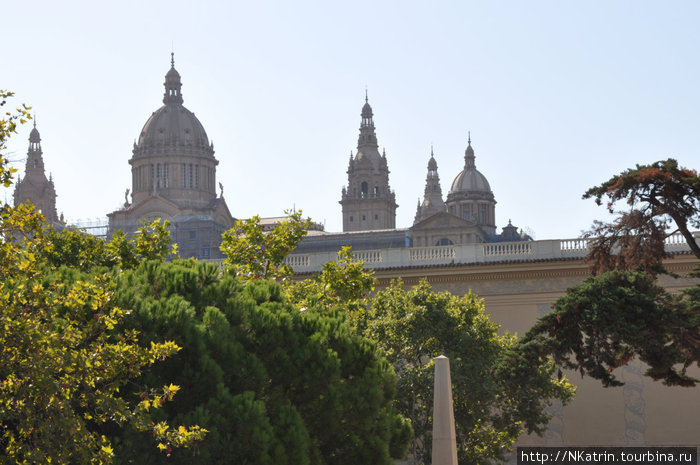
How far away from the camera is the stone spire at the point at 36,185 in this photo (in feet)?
452

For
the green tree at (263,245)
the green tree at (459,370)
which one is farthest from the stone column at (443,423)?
the green tree at (459,370)

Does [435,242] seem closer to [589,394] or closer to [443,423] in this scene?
[589,394]

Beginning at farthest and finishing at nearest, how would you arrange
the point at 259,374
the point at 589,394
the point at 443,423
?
the point at 589,394 → the point at 259,374 → the point at 443,423

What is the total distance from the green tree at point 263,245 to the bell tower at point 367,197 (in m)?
107

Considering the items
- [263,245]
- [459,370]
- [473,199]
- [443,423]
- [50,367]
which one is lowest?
[443,423]

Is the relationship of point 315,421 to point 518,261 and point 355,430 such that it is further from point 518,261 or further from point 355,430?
point 518,261

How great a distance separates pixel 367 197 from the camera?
138 meters

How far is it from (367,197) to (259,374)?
386 feet

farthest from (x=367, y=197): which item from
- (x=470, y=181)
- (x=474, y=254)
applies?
(x=474, y=254)

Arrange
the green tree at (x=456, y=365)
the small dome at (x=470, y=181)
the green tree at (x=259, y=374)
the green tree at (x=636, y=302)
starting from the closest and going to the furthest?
the green tree at (x=259, y=374) < the green tree at (x=636, y=302) < the green tree at (x=456, y=365) < the small dome at (x=470, y=181)

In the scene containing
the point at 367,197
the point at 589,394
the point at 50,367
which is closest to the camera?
the point at 50,367

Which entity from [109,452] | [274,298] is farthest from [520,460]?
[109,452]

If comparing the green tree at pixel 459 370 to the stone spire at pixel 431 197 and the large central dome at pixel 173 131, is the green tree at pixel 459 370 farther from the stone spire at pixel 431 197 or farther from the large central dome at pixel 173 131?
the stone spire at pixel 431 197

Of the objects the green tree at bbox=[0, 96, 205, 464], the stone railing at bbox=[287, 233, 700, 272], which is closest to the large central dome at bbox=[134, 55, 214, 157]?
the stone railing at bbox=[287, 233, 700, 272]
